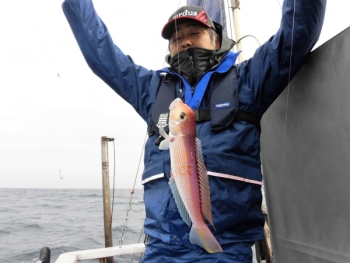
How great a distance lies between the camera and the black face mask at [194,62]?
2.50 meters

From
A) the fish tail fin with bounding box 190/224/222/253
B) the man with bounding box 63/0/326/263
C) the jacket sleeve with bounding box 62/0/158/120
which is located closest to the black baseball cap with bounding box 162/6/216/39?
the man with bounding box 63/0/326/263

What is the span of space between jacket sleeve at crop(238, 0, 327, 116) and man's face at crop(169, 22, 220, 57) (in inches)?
17.4

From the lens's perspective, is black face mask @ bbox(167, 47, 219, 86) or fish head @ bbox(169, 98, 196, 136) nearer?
fish head @ bbox(169, 98, 196, 136)

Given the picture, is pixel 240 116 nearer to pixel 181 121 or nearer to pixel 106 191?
pixel 181 121

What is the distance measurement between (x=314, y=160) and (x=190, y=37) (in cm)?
145

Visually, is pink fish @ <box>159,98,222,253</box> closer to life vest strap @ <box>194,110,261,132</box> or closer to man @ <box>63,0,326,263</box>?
man @ <box>63,0,326,263</box>

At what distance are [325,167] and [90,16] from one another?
2.39 metres

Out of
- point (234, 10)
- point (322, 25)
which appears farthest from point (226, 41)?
point (234, 10)

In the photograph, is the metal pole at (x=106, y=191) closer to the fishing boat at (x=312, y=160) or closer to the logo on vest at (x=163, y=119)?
the logo on vest at (x=163, y=119)

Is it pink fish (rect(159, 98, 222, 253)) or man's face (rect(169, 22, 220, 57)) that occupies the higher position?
man's face (rect(169, 22, 220, 57))

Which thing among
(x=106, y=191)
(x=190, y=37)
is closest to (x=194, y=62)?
(x=190, y=37)

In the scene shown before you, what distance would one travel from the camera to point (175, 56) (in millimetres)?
2646

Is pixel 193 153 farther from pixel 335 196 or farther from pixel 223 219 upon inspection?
pixel 335 196

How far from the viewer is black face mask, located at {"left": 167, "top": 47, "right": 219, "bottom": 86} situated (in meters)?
2.50
